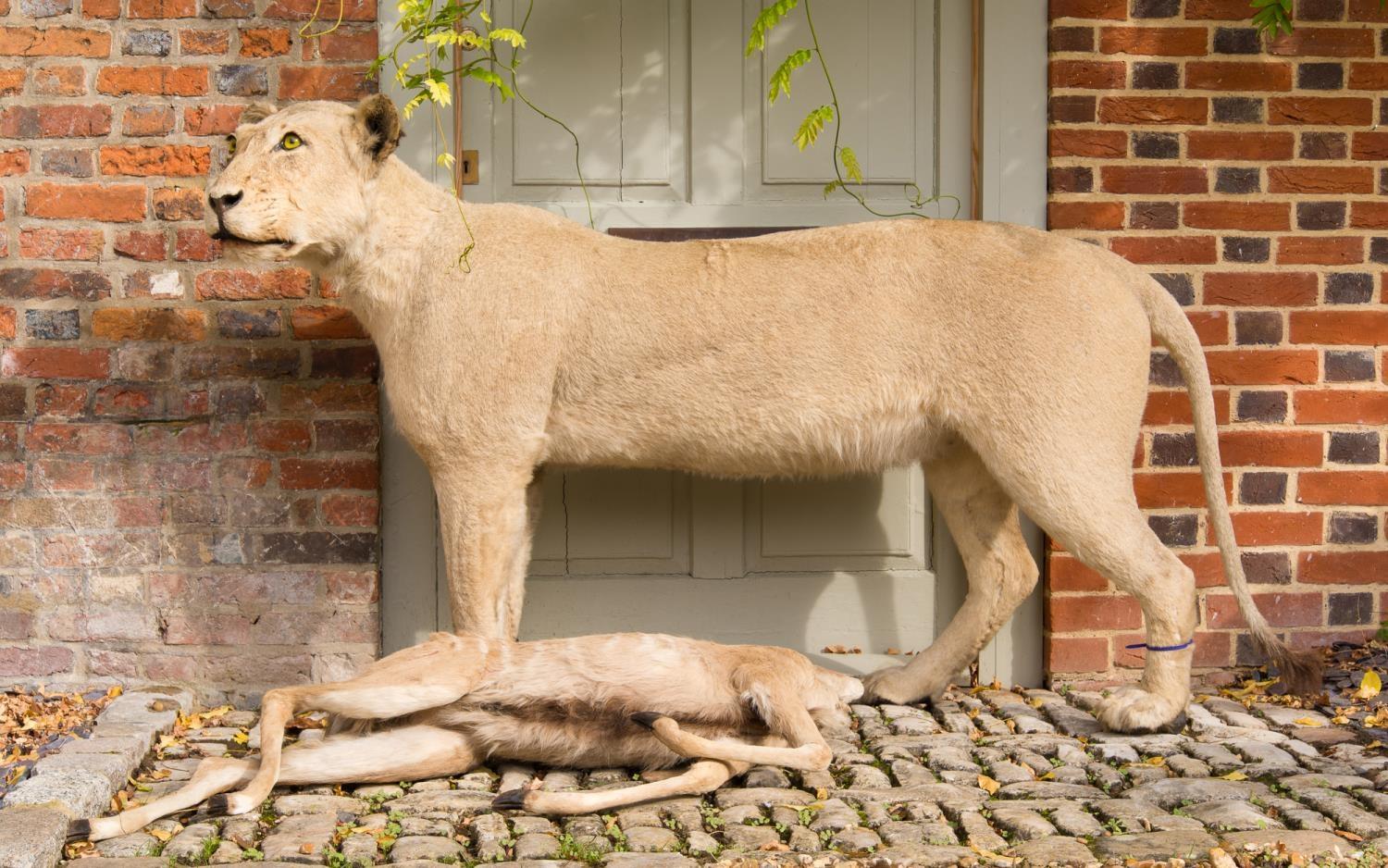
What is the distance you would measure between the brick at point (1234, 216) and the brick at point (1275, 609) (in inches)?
49.6

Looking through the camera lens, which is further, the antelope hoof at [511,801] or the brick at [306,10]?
the brick at [306,10]

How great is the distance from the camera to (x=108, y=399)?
433 cm

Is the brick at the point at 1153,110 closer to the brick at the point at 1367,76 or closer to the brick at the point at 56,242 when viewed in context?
the brick at the point at 1367,76

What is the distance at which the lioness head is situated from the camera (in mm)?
3510

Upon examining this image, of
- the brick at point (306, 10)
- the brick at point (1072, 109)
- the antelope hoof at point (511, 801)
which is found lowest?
the antelope hoof at point (511, 801)

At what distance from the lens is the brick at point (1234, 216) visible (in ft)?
14.7

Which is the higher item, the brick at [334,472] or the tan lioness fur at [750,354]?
the tan lioness fur at [750,354]

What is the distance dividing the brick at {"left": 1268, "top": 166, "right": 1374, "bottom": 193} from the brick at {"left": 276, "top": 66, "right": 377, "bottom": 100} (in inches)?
121

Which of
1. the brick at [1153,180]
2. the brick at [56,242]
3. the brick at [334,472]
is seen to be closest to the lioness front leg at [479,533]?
the brick at [334,472]

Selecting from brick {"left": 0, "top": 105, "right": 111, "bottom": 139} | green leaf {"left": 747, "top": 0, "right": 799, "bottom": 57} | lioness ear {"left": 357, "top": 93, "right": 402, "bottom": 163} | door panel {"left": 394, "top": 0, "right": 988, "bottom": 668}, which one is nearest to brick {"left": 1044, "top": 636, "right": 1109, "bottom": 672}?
door panel {"left": 394, "top": 0, "right": 988, "bottom": 668}

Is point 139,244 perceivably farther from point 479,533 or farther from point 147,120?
point 479,533

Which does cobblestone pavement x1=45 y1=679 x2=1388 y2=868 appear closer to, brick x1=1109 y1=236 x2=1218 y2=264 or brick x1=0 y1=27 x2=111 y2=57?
brick x1=1109 y1=236 x2=1218 y2=264

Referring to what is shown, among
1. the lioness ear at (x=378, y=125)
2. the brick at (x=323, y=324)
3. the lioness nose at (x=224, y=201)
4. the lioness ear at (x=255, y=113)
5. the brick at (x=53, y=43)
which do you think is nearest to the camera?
the lioness nose at (x=224, y=201)

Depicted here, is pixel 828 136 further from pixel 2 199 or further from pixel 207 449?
pixel 2 199
